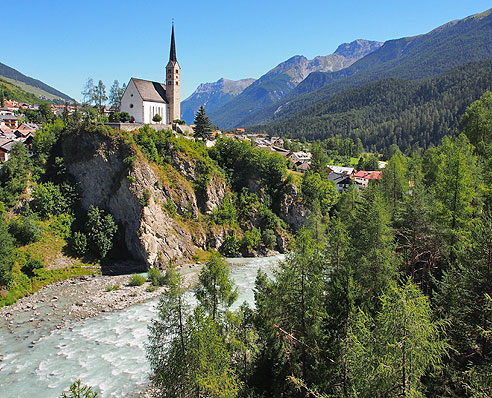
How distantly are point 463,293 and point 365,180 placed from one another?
62.2 metres

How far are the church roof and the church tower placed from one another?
105cm

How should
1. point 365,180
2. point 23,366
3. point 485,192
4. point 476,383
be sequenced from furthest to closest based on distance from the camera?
point 365,180, point 485,192, point 23,366, point 476,383

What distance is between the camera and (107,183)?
145 feet

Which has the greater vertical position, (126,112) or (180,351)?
(126,112)

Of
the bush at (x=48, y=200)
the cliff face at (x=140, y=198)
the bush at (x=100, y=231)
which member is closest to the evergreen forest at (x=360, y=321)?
the cliff face at (x=140, y=198)

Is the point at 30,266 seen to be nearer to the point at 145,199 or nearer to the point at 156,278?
the point at 156,278

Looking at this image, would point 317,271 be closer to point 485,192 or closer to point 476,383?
point 476,383

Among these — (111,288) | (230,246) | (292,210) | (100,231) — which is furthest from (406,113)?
(111,288)

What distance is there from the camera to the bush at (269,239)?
49281 millimetres

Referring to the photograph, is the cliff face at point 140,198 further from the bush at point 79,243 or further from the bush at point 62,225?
the bush at point 79,243

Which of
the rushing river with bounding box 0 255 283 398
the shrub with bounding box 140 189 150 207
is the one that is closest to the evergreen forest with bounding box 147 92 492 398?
the rushing river with bounding box 0 255 283 398

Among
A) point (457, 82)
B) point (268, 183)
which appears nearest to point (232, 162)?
point (268, 183)

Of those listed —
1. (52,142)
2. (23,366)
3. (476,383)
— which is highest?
(52,142)

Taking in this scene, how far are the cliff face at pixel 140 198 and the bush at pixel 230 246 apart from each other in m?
0.81
